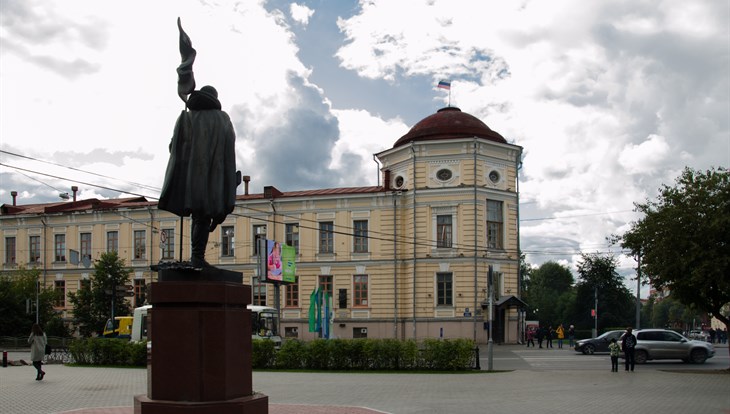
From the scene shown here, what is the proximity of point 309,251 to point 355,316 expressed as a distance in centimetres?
548

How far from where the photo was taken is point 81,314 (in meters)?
49.9

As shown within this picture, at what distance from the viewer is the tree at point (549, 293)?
10312 centimetres

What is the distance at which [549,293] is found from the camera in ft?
399

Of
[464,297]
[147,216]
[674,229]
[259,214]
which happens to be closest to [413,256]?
[464,297]

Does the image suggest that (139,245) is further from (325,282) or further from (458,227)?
(458,227)

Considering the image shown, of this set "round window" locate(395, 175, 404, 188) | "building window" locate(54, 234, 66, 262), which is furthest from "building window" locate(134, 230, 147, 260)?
"round window" locate(395, 175, 404, 188)

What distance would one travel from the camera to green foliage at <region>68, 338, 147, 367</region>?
28734mm

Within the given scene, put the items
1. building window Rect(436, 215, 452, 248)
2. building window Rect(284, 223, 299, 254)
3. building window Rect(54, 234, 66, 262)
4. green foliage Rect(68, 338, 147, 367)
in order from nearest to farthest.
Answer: green foliage Rect(68, 338, 147, 367), building window Rect(436, 215, 452, 248), building window Rect(284, 223, 299, 254), building window Rect(54, 234, 66, 262)

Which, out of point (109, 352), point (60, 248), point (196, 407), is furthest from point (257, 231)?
point (196, 407)

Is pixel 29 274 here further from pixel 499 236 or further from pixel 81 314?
pixel 499 236

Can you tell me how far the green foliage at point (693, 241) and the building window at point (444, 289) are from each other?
2105 cm

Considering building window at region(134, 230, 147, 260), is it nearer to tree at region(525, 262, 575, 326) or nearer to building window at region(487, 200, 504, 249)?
building window at region(487, 200, 504, 249)

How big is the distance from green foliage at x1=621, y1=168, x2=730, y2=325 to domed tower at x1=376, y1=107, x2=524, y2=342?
20.2 m

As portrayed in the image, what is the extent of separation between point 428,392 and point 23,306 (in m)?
40.3
